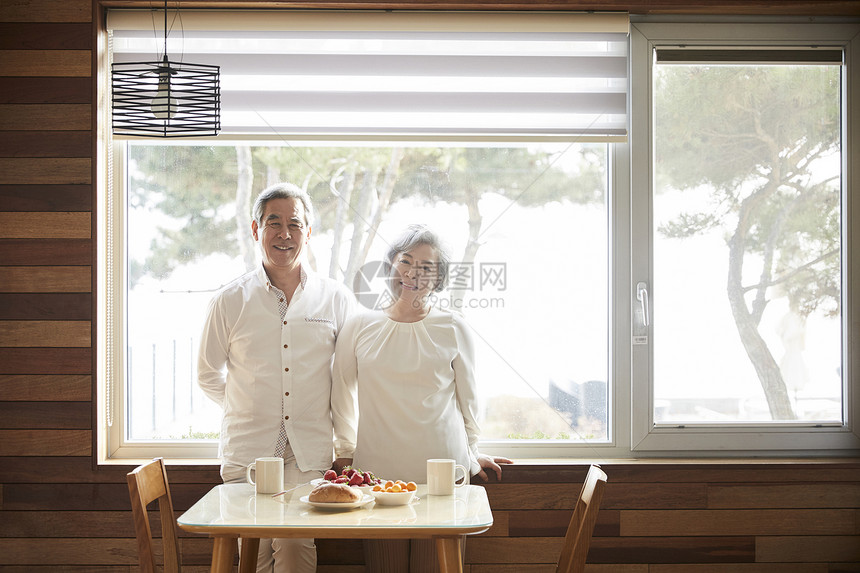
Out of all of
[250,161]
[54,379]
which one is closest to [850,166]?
[250,161]

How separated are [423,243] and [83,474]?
150 centimetres

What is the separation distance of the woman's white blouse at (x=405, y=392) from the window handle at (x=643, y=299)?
0.77 metres

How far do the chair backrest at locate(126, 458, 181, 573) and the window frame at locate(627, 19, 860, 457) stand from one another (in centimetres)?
169

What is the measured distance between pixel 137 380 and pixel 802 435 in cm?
256

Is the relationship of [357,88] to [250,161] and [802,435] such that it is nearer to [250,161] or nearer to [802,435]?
[250,161]

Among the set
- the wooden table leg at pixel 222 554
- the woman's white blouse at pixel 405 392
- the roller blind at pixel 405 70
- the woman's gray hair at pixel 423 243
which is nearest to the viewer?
the wooden table leg at pixel 222 554

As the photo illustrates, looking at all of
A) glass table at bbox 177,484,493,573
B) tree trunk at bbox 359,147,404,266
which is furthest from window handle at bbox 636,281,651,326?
glass table at bbox 177,484,493,573

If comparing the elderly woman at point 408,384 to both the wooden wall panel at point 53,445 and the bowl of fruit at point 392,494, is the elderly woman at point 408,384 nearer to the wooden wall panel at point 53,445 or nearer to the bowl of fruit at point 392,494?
the bowl of fruit at point 392,494

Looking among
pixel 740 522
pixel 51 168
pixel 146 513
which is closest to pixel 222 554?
pixel 146 513

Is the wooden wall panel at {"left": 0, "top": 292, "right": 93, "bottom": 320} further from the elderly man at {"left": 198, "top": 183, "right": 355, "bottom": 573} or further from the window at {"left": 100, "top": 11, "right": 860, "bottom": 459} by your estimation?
the elderly man at {"left": 198, "top": 183, "right": 355, "bottom": 573}

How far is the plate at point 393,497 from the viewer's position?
2.08 metres

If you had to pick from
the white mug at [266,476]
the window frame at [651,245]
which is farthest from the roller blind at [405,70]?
the white mug at [266,476]

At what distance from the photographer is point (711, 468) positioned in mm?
2836

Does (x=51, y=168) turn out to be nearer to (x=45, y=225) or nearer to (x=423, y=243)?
(x=45, y=225)
